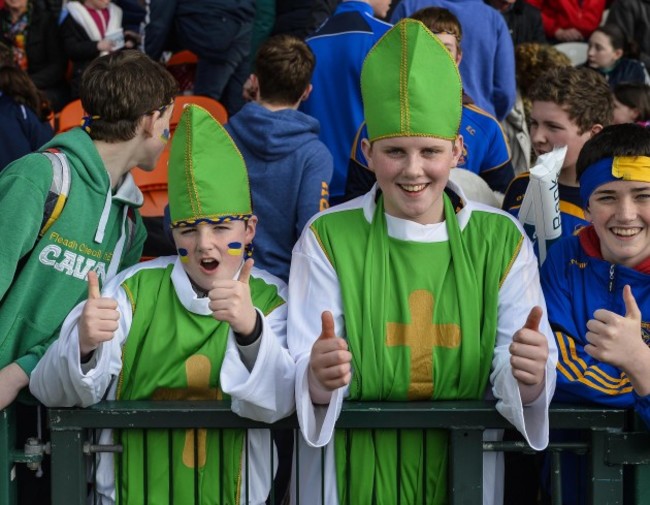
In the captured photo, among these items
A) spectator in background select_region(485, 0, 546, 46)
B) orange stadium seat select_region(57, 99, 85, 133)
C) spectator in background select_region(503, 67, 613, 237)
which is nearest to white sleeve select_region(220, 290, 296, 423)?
spectator in background select_region(503, 67, 613, 237)

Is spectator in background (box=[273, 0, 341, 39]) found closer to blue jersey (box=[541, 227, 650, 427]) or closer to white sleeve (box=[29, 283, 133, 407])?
blue jersey (box=[541, 227, 650, 427])

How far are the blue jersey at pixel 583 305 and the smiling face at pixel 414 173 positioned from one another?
467 millimetres

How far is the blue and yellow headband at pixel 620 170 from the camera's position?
3.83 meters

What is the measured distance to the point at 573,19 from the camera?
399 inches

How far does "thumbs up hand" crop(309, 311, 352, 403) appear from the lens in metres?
3.36

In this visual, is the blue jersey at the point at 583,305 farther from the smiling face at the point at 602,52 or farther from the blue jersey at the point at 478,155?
the smiling face at the point at 602,52

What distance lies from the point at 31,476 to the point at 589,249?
2017 mm

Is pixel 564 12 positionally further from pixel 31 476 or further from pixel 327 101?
pixel 31 476

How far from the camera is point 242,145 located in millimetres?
5305

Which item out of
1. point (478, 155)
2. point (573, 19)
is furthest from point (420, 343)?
point (573, 19)

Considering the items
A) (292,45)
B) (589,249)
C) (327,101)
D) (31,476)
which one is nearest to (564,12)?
(327,101)

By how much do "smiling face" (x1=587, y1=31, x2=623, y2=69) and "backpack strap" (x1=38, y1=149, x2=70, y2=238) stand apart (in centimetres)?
601

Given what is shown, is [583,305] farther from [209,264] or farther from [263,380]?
[209,264]

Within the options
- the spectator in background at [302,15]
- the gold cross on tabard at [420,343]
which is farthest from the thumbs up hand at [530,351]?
the spectator in background at [302,15]
